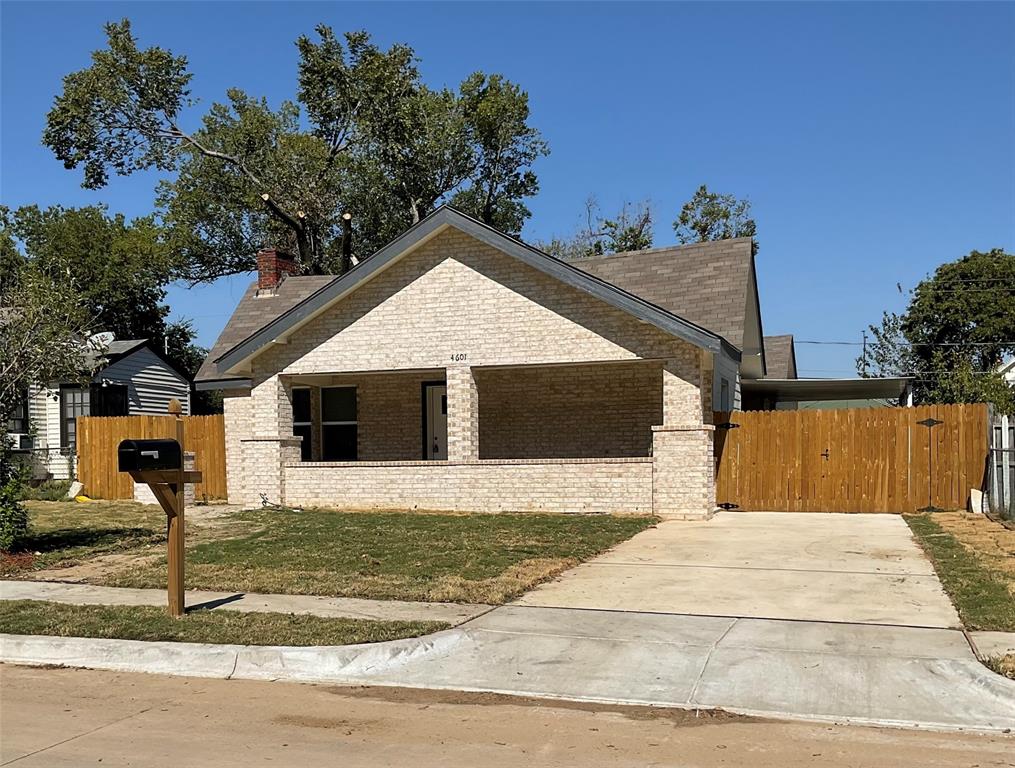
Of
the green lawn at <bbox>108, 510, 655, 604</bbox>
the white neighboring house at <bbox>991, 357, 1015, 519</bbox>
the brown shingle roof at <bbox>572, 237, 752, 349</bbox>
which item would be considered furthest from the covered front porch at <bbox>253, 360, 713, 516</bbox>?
the white neighboring house at <bbox>991, 357, 1015, 519</bbox>

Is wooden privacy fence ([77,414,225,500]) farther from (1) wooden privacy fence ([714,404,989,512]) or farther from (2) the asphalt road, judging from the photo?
(2) the asphalt road

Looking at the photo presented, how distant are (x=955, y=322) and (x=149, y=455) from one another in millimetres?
52094

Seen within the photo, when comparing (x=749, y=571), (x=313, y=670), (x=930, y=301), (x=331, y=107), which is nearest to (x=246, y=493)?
(x=749, y=571)

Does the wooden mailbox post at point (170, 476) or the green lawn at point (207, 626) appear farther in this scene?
the wooden mailbox post at point (170, 476)

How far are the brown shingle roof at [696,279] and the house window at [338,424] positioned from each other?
655 cm

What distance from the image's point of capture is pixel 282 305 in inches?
954

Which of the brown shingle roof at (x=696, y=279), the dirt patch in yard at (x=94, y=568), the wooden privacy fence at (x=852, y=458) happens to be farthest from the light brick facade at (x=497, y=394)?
the dirt patch in yard at (x=94, y=568)

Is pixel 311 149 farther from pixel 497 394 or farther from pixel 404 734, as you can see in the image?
pixel 404 734

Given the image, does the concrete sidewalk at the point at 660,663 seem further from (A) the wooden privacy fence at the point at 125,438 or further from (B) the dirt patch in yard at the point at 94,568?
(A) the wooden privacy fence at the point at 125,438

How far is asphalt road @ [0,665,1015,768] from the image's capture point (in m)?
5.50

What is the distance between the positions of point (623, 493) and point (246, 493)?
804cm

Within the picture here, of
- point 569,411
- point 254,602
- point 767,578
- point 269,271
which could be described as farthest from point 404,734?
point 269,271

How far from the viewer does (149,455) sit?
8539 mm

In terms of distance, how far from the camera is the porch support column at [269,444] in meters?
20.0
